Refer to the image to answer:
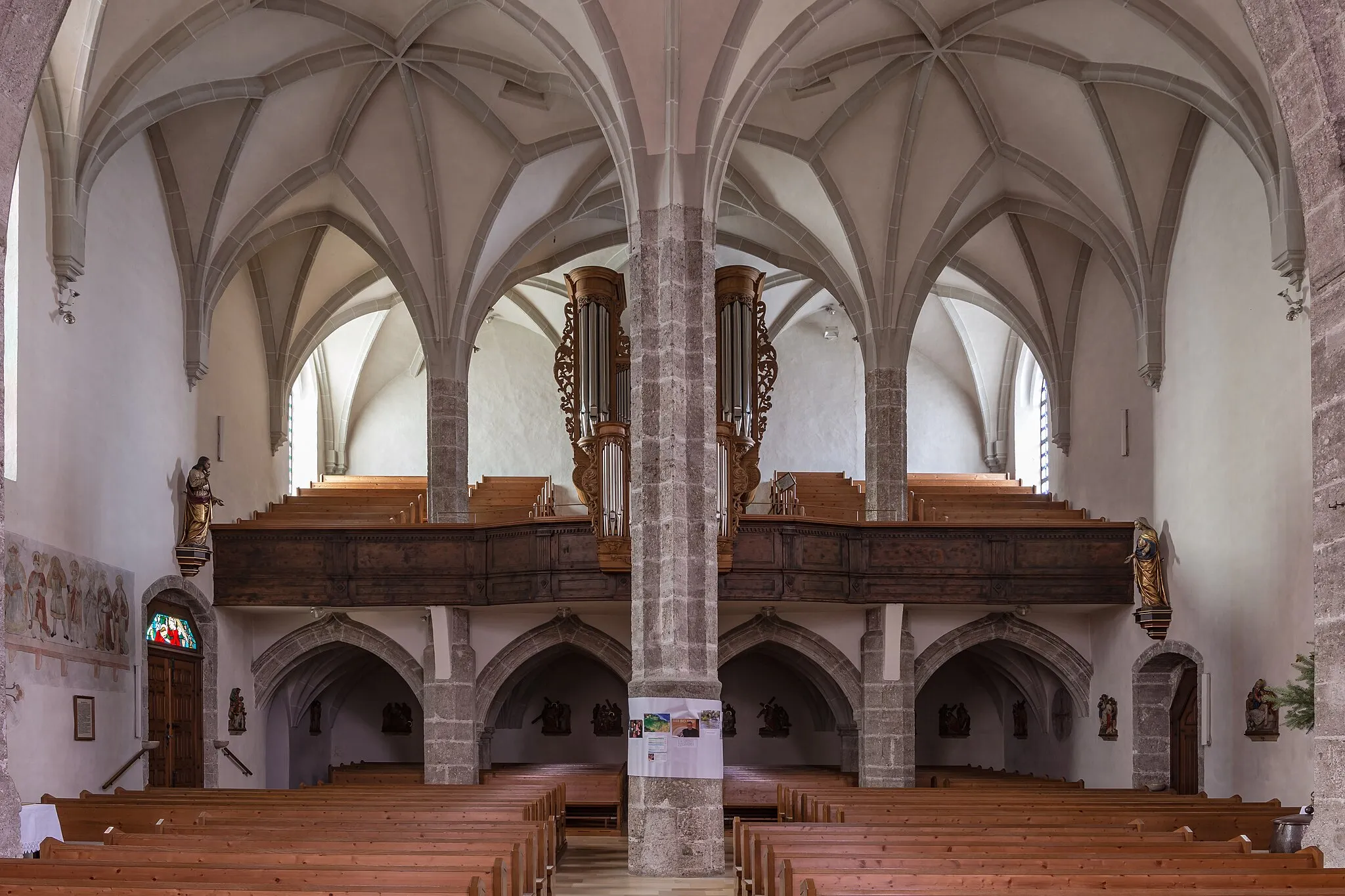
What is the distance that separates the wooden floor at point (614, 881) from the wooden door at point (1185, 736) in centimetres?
639

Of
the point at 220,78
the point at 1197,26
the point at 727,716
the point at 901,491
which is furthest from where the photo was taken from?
the point at 727,716

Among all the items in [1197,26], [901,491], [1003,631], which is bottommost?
[1003,631]

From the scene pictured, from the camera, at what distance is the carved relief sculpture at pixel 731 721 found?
2564cm

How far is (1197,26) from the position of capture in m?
15.1

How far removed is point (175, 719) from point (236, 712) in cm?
140

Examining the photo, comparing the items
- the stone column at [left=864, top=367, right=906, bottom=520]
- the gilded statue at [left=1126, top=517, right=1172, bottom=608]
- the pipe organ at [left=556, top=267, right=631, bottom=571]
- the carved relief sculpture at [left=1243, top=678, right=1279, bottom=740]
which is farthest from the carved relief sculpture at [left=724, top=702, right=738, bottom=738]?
the carved relief sculpture at [left=1243, top=678, right=1279, bottom=740]

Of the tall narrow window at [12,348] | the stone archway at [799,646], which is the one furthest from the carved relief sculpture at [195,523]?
the stone archway at [799,646]

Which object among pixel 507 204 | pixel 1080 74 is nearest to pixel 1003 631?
pixel 1080 74

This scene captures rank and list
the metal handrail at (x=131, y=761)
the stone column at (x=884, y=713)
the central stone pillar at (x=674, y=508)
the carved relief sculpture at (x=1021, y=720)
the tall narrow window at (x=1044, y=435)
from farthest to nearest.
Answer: the tall narrow window at (x=1044, y=435), the carved relief sculpture at (x=1021, y=720), the stone column at (x=884, y=713), the metal handrail at (x=131, y=761), the central stone pillar at (x=674, y=508)

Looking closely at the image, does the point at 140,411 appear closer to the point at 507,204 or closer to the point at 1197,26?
the point at 507,204

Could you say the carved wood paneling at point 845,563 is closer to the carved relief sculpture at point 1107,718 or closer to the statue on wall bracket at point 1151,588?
the statue on wall bracket at point 1151,588

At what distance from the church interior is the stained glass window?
0.19 m

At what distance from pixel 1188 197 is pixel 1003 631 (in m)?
6.69

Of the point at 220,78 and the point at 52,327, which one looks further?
the point at 220,78
